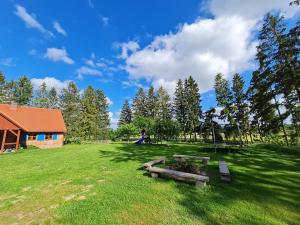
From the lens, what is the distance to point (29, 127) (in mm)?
22375

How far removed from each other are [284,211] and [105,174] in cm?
616

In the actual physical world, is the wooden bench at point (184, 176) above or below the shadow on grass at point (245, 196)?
above

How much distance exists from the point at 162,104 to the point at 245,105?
2121cm

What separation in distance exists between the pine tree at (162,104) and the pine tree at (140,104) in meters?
5.45

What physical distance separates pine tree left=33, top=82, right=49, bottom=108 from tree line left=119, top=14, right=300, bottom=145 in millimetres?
22372

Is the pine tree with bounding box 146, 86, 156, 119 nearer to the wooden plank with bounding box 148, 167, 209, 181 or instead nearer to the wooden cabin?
the wooden cabin

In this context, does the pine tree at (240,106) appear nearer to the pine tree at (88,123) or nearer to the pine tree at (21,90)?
the pine tree at (88,123)

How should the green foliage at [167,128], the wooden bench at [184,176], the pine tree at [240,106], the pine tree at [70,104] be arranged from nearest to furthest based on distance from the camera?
the wooden bench at [184,176] < the green foliage at [167,128] < the pine tree at [240,106] < the pine tree at [70,104]

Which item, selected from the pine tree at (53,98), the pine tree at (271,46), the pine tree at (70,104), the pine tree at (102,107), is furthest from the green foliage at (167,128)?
the pine tree at (53,98)

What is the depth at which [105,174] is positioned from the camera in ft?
24.3

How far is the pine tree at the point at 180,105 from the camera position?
1556 inches

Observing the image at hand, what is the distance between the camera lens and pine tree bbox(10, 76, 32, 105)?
40.8 meters

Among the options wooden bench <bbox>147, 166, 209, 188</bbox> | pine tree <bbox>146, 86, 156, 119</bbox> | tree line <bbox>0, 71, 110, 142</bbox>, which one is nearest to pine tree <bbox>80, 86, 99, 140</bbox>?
tree line <bbox>0, 71, 110, 142</bbox>

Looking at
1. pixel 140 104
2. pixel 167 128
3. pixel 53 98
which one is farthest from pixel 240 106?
pixel 53 98
